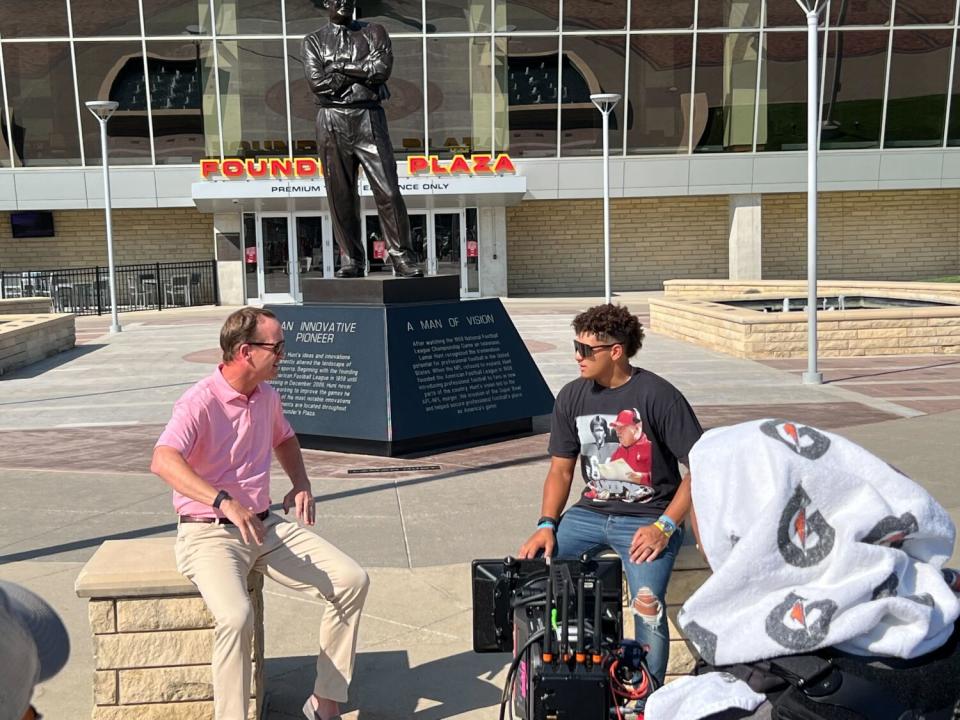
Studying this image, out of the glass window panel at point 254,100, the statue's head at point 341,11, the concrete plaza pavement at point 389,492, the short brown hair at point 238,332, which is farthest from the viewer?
the glass window panel at point 254,100

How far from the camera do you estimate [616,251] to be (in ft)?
122

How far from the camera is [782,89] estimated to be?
34750mm

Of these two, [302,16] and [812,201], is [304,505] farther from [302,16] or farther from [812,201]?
[302,16]

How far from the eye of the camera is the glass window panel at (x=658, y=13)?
34000 mm

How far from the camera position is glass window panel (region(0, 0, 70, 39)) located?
32.7 meters

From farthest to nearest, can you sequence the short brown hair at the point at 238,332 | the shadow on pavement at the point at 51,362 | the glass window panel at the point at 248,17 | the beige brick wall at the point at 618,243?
the beige brick wall at the point at 618,243 → the glass window panel at the point at 248,17 → the shadow on pavement at the point at 51,362 → the short brown hair at the point at 238,332

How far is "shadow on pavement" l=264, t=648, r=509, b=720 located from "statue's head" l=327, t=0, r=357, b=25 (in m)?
6.78

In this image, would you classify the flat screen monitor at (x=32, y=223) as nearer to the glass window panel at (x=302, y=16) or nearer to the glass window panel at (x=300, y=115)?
the glass window panel at (x=300, y=115)

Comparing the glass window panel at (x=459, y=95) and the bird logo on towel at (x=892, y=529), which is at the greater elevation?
the glass window panel at (x=459, y=95)

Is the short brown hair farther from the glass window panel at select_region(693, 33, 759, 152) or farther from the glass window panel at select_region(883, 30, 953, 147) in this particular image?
the glass window panel at select_region(883, 30, 953, 147)

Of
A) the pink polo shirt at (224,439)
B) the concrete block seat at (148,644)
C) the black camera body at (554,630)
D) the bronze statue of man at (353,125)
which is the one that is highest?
the bronze statue of man at (353,125)

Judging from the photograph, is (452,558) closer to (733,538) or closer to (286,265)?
(733,538)

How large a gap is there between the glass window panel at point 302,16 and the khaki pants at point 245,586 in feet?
101

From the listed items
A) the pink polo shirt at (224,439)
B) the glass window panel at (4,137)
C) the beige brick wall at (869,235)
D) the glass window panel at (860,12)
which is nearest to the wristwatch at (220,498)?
the pink polo shirt at (224,439)
